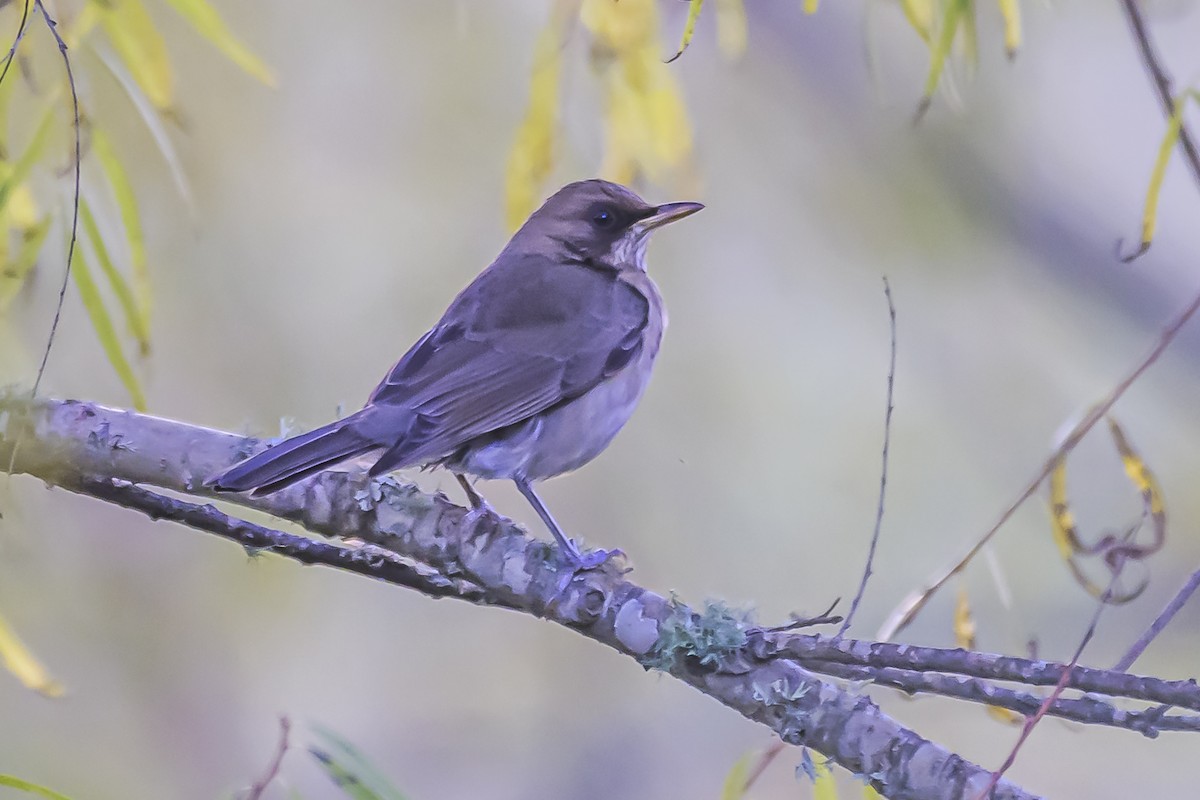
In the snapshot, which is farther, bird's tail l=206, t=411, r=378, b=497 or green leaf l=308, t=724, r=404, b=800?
bird's tail l=206, t=411, r=378, b=497

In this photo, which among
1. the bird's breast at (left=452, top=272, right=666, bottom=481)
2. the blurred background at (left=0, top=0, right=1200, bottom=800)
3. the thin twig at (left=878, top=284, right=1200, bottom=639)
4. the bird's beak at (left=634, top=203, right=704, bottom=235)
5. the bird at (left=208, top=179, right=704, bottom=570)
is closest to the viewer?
the thin twig at (left=878, top=284, right=1200, bottom=639)

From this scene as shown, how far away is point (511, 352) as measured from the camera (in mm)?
3457

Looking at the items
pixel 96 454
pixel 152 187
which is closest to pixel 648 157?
pixel 96 454

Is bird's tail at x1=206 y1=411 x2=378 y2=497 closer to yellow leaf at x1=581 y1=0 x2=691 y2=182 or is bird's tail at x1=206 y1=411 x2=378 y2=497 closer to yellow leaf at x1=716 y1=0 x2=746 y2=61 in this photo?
yellow leaf at x1=581 y1=0 x2=691 y2=182

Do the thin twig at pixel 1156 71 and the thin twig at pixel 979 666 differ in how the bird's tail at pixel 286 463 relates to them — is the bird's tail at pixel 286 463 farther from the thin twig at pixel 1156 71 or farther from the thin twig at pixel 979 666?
the thin twig at pixel 1156 71

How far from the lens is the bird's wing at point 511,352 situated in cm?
315

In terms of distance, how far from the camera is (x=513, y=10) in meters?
5.54

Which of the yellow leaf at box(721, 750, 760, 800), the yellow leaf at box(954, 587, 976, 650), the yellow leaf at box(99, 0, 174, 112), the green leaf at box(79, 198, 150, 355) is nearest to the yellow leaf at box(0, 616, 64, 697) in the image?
the green leaf at box(79, 198, 150, 355)

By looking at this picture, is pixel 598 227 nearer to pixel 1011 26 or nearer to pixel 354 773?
pixel 1011 26

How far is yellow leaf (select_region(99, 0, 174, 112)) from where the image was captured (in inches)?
97.2

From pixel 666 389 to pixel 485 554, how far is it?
3.75m

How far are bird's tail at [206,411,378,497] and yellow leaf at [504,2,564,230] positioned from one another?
2.18ft

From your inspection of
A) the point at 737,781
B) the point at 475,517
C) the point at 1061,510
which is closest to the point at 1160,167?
the point at 1061,510

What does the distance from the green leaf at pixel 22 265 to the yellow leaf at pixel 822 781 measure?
1771mm
